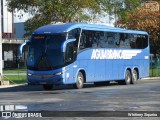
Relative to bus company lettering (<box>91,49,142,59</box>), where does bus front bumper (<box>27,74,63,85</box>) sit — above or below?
below

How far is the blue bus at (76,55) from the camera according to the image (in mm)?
27406

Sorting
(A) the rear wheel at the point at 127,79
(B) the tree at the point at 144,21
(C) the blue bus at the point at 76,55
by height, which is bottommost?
(A) the rear wheel at the point at 127,79

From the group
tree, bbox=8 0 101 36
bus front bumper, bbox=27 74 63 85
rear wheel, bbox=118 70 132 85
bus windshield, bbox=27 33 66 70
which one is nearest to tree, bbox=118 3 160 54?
tree, bbox=8 0 101 36

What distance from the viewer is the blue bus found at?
2741 cm

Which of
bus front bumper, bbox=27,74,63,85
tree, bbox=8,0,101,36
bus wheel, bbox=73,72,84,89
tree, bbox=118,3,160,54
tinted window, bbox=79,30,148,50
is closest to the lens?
bus front bumper, bbox=27,74,63,85

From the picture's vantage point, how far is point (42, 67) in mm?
27656

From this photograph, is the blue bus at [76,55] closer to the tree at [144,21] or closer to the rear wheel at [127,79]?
the rear wheel at [127,79]

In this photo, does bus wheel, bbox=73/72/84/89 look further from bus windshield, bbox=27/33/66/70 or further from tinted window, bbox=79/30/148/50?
bus windshield, bbox=27/33/66/70

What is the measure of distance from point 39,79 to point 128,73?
29.0ft

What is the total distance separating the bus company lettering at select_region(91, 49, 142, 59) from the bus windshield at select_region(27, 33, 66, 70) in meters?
3.23

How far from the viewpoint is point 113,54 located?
1268 inches

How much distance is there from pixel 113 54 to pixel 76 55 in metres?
4.80

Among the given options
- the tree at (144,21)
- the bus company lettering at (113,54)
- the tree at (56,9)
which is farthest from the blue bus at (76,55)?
the tree at (144,21)

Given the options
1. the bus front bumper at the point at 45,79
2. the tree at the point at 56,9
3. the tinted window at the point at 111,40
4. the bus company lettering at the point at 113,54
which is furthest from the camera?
the tree at the point at 56,9
